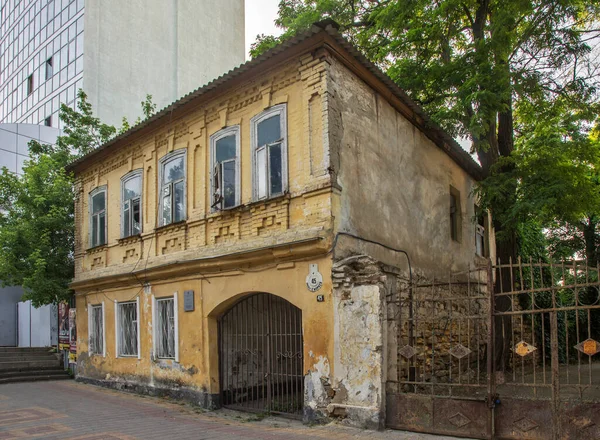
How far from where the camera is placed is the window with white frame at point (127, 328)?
13.7m

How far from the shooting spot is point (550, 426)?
6750mm

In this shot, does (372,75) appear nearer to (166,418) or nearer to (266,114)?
(266,114)

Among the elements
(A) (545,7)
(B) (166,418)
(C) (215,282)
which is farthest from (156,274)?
(A) (545,7)

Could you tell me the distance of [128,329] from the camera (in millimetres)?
13969

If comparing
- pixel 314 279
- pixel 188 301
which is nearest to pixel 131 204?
pixel 188 301

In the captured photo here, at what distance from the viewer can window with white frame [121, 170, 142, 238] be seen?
45.3ft

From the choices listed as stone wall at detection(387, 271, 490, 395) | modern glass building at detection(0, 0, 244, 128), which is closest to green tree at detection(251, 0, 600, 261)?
stone wall at detection(387, 271, 490, 395)

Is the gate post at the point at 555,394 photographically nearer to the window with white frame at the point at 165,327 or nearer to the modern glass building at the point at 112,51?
the window with white frame at the point at 165,327

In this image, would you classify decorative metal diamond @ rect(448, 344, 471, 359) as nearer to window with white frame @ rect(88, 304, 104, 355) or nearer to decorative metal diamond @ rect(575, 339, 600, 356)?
decorative metal diamond @ rect(575, 339, 600, 356)

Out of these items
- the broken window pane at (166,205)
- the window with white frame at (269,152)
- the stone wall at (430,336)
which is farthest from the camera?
the broken window pane at (166,205)

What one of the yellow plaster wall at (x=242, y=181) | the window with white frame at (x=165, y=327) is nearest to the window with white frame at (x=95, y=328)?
the yellow plaster wall at (x=242, y=181)

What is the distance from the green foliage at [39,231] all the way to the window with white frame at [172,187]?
200 inches

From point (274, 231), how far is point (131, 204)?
5.75 meters

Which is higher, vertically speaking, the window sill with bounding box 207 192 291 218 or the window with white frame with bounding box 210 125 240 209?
the window with white frame with bounding box 210 125 240 209
